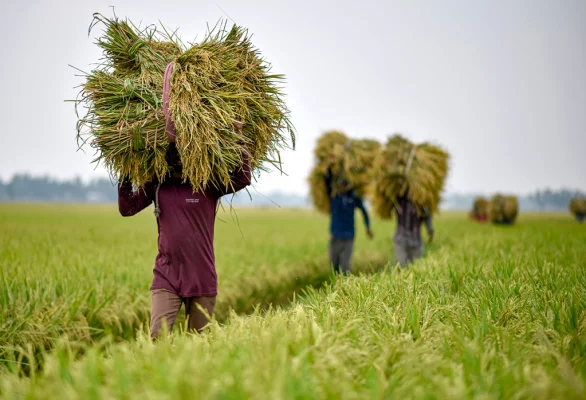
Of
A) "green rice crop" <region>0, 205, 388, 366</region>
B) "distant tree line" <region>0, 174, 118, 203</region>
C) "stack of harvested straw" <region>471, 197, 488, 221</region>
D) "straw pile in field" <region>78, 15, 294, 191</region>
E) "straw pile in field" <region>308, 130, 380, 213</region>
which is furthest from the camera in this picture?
"distant tree line" <region>0, 174, 118, 203</region>

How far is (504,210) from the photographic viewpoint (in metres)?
28.1

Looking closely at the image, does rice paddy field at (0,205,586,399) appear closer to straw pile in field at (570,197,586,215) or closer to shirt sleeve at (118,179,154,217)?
shirt sleeve at (118,179,154,217)

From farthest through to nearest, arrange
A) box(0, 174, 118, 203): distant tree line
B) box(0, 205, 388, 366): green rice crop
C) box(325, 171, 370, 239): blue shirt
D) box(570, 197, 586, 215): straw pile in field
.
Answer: box(0, 174, 118, 203): distant tree line < box(570, 197, 586, 215): straw pile in field < box(325, 171, 370, 239): blue shirt < box(0, 205, 388, 366): green rice crop

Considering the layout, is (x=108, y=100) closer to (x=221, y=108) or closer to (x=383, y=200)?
(x=221, y=108)

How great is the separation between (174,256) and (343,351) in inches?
60.3

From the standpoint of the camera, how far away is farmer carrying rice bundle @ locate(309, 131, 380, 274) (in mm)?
7031

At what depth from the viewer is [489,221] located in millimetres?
29766

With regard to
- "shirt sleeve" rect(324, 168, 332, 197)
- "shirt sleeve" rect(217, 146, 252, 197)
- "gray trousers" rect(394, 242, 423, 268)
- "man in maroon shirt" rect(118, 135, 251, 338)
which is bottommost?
"gray trousers" rect(394, 242, 423, 268)

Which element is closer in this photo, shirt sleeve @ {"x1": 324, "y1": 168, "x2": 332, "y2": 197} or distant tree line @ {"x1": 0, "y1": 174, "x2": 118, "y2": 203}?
shirt sleeve @ {"x1": 324, "y1": 168, "x2": 332, "y2": 197}

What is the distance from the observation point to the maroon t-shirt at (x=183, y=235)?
3.29m

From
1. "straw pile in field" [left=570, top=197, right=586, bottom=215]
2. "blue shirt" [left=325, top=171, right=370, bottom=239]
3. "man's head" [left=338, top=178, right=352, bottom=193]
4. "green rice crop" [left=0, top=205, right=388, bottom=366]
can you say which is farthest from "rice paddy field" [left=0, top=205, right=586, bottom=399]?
"straw pile in field" [left=570, top=197, right=586, bottom=215]

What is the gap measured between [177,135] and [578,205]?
130 feet

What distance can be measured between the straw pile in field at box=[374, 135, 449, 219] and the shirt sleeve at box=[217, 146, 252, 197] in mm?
4326

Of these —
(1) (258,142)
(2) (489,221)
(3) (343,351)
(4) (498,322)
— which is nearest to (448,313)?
(4) (498,322)
